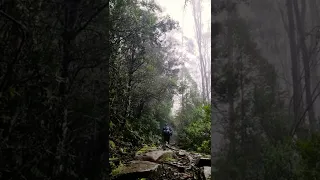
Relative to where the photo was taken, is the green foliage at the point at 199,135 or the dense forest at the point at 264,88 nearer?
the dense forest at the point at 264,88

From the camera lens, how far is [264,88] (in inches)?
104

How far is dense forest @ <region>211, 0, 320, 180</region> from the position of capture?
8.45 feet

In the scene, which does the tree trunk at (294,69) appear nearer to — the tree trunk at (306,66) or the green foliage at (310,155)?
the tree trunk at (306,66)

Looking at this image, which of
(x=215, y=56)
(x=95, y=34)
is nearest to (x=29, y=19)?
(x=95, y=34)

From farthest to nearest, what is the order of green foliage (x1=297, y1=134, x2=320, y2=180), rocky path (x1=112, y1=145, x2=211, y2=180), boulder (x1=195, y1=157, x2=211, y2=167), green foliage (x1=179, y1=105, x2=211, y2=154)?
green foliage (x1=179, y1=105, x2=211, y2=154) → boulder (x1=195, y1=157, x2=211, y2=167) → rocky path (x1=112, y1=145, x2=211, y2=180) → green foliage (x1=297, y1=134, x2=320, y2=180)

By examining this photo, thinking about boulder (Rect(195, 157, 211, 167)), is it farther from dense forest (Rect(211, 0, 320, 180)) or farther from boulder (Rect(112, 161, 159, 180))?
dense forest (Rect(211, 0, 320, 180))

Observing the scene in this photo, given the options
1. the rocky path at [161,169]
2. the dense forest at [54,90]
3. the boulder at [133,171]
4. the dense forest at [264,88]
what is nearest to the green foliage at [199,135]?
the rocky path at [161,169]

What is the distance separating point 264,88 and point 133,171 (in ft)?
9.06

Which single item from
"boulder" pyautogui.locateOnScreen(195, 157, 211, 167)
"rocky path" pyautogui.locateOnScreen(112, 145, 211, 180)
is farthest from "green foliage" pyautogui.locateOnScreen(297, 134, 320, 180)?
"boulder" pyautogui.locateOnScreen(195, 157, 211, 167)

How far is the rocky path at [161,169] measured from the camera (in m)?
4.60

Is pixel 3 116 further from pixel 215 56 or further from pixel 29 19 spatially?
pixel 215 56

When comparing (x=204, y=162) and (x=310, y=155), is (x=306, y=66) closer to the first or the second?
(x=310, y=155)

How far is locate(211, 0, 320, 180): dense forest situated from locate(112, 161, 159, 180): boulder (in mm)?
2172

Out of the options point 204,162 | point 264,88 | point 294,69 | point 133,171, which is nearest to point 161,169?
point 133,171
